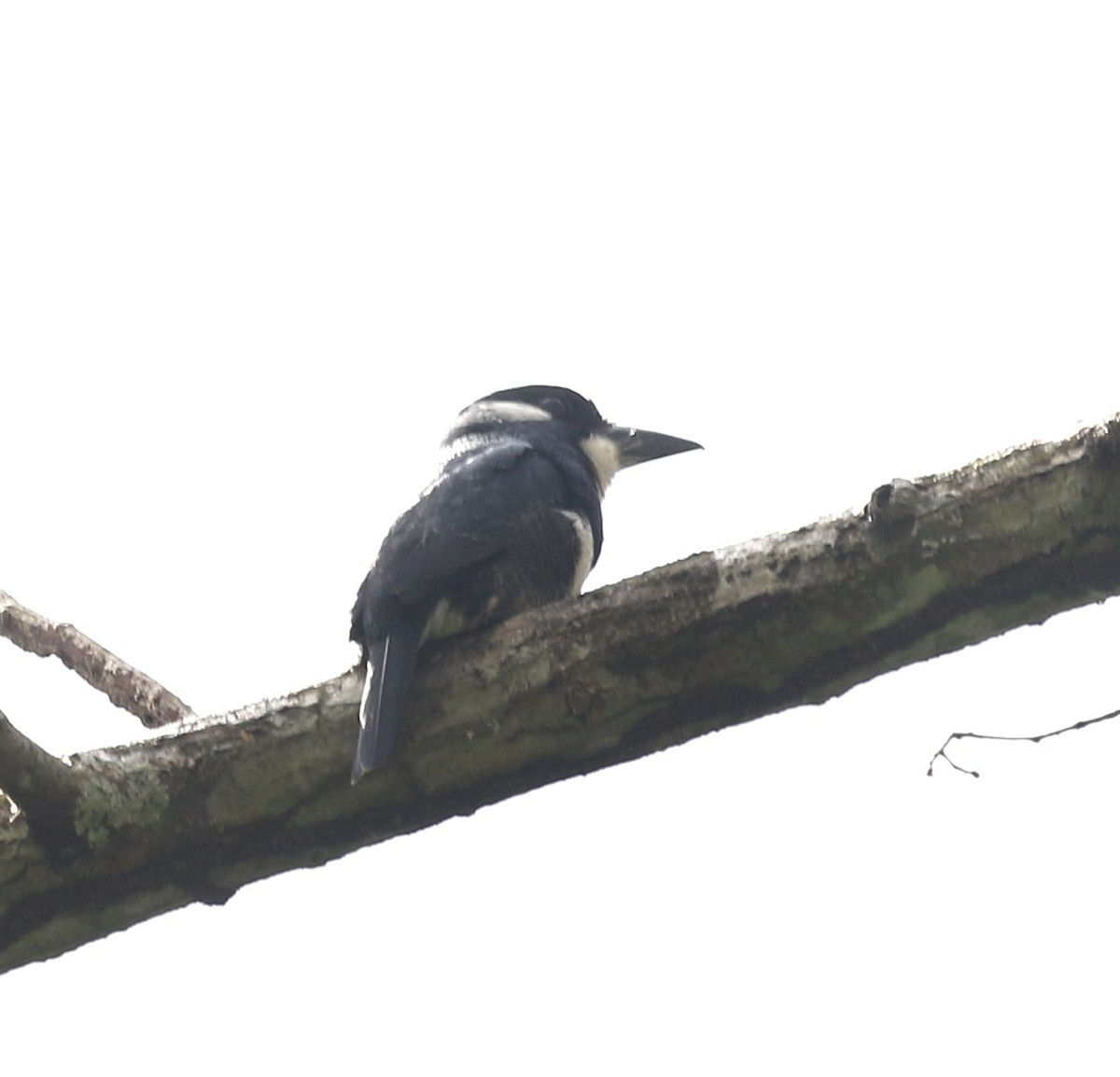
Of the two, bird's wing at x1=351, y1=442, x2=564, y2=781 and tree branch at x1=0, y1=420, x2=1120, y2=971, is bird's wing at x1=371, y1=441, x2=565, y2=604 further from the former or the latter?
tree branch at x1=0, y1=420, x2=1120, y2=971

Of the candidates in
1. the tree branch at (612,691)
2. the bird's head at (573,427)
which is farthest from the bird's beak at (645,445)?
the tree branch at (612,691)

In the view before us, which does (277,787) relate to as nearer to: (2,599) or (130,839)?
(130,839)

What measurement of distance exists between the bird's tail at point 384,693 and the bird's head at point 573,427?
1521 millimetres

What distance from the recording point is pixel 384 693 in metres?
2.80

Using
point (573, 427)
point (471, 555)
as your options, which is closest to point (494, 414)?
point (573, 427)

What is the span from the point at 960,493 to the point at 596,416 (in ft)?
7.43

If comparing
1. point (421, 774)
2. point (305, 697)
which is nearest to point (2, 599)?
point (305, 697)

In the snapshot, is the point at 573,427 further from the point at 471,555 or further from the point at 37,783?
the point at 37,783

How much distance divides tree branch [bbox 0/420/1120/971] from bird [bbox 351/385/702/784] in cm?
13

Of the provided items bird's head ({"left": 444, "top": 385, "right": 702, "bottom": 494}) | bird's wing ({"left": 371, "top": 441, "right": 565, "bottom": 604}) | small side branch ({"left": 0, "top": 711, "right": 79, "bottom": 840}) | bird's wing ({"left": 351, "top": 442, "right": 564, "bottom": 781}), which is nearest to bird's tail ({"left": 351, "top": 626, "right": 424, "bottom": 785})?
bird's wing ({"left": 351, "top": 442, "right": 564, "bottom": 781})

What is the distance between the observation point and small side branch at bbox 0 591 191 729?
3.34 m

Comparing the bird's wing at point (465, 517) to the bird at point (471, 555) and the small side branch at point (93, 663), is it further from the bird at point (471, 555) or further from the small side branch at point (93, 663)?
the small side branch at point (93, 663)

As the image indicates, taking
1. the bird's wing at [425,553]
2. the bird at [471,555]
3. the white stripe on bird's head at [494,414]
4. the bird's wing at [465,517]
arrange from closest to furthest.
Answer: the bird's wing at [425,553] → the bird at [471,555] → the bird's wing at [465,517] → the white stripe on bird's head at [494,414]

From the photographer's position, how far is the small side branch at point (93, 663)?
3336mm
